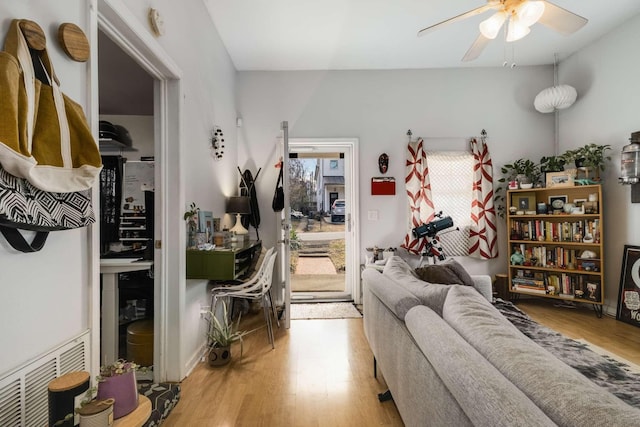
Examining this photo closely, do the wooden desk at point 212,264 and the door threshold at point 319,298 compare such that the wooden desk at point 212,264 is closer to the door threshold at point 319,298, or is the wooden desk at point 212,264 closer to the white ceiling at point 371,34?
the door threshold at point 319,298

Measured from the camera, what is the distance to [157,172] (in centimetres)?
217

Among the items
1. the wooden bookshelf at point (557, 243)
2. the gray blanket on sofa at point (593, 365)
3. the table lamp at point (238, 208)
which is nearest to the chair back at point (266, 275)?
the table lamp at point (238, 208)

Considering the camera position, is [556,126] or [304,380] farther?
[556,126]

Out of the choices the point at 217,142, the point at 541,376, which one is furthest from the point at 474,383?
the point at 217,142

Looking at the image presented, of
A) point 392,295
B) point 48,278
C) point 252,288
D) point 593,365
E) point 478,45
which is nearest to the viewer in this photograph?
point 48,278

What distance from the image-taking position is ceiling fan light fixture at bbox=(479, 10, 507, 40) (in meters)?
2.03

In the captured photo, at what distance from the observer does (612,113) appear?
11.1 feet

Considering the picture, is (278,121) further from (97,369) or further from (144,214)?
(97,369)

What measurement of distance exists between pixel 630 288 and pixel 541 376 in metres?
3.51

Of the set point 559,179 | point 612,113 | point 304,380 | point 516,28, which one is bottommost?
point 304,380

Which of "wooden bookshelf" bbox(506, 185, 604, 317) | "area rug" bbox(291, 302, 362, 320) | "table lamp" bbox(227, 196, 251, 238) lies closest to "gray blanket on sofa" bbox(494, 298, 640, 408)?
"area rug" bbox(291, 302, 362, 320)

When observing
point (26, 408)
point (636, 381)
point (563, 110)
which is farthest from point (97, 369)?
point (563, 110)

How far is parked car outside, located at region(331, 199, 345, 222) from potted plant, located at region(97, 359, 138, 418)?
3.35 metres

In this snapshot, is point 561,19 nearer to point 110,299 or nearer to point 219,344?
point 219,344
